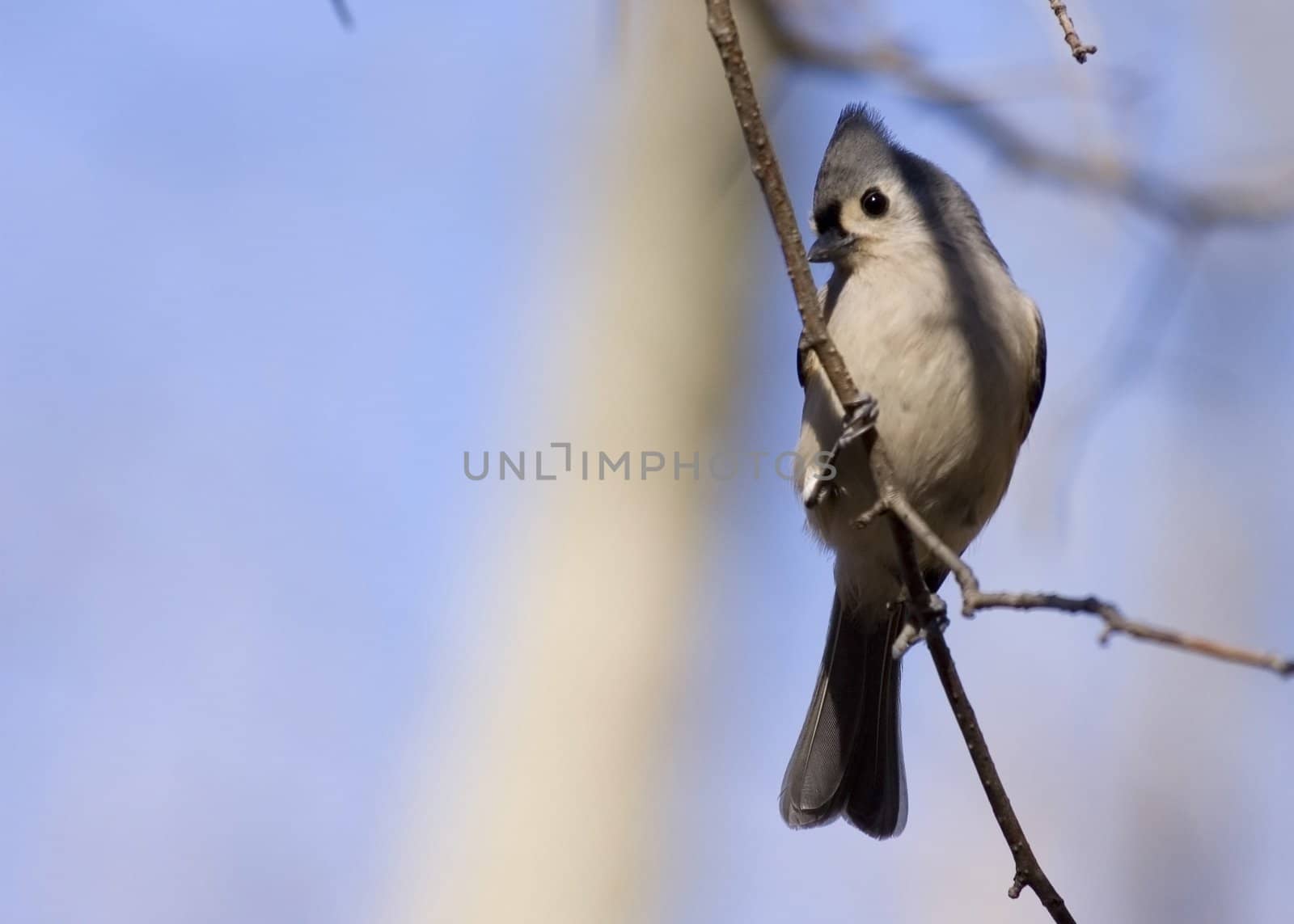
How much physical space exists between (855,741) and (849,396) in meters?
1.56

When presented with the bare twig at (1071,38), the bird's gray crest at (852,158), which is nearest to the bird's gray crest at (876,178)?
the bird's gray crest at (852,158)

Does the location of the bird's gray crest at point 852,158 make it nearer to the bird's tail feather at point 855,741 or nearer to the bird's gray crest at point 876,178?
the bird's gray crest at point 876,178

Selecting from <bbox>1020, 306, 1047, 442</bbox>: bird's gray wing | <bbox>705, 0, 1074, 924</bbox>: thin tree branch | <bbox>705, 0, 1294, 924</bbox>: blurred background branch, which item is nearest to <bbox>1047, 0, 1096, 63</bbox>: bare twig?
<bbox>705, 0, 1294, 924</bbox>: blurred background branch

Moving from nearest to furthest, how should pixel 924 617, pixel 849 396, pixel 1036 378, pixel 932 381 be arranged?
pixel 849 396 → pixel 924 617 → pixel 932 381 → pixel 1036 378

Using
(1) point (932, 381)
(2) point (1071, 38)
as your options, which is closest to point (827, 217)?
(1) point (932, 381)

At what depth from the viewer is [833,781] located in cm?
339

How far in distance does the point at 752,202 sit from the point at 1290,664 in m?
3.24

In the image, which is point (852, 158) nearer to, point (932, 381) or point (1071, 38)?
point (932, 381)

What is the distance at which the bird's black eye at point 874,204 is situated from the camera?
3283 mm

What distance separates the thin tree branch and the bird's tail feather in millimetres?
1124

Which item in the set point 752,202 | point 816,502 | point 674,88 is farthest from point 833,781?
point 674,88

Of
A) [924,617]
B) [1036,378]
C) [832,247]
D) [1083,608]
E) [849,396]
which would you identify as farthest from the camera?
[1036,378]

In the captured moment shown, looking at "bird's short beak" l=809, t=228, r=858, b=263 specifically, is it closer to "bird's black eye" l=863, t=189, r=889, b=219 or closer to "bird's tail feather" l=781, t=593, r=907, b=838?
"bird's black eye" l=863, t=189, r=889, b=219

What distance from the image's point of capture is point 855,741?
345cm
